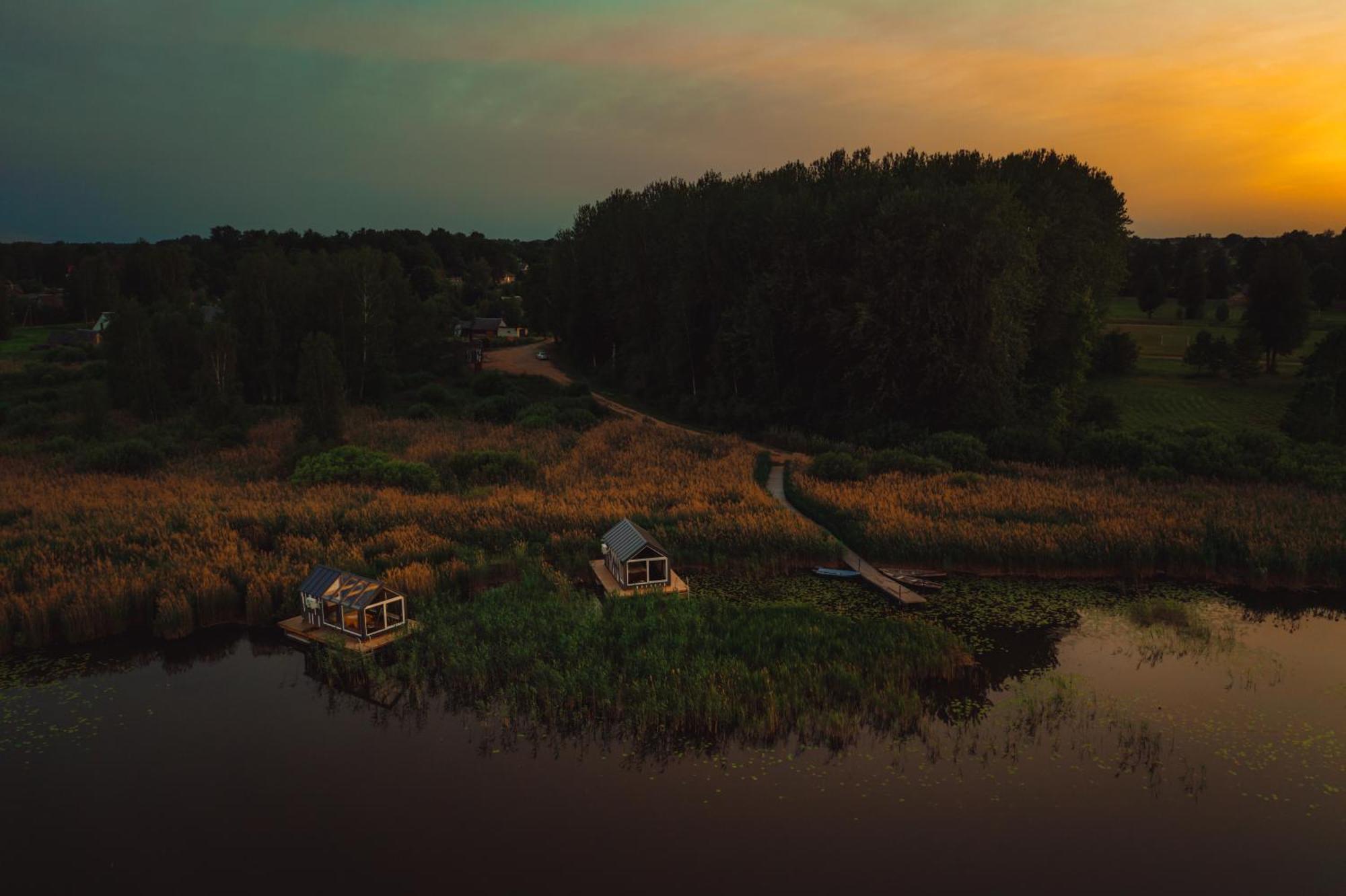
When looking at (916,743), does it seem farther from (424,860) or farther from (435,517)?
(435,517)

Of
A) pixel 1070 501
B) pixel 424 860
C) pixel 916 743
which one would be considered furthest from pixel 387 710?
pixel 1070 501

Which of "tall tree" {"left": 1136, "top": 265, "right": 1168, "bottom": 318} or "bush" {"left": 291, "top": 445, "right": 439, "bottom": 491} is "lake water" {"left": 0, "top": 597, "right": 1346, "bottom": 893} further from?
"tall tree" {"left": 1136, "top": 265, "right": 1168, "bottom": 318}

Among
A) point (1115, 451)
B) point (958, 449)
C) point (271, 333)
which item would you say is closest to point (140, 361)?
point (271, 333)

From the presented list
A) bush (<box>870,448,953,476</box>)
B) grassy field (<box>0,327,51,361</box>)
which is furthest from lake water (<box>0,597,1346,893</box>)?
grassy field (<box>0,327,51,361</box>)

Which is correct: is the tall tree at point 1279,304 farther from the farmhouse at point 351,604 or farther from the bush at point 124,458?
the bush at point 124,458

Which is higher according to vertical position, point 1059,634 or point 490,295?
point 490,295

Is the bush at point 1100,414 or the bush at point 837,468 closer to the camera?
the bush at point 837,468

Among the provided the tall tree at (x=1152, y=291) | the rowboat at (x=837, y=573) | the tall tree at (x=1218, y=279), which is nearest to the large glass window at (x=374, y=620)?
the rowboat at (x=837, y=573)

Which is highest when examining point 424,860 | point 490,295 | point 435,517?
point 490,295
